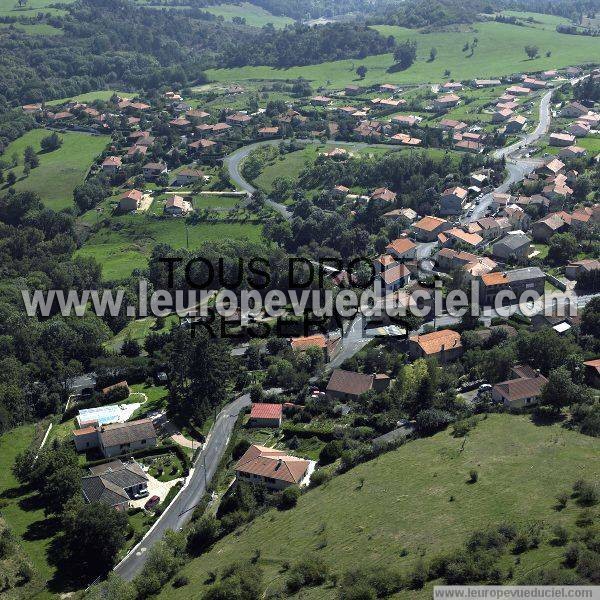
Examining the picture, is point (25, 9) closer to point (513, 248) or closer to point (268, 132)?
point (268, 132)

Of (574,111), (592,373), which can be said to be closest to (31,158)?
(574,111)

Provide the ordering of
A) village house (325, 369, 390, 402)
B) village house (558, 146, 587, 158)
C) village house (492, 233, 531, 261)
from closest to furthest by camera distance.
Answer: village house (325, 369, 390, 402) → village house (492, 233, 531, 261) → village house (558, 146, 587, 158)

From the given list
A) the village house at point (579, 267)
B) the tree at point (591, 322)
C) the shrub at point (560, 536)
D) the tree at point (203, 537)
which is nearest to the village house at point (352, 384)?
the tree at point (591, 322)

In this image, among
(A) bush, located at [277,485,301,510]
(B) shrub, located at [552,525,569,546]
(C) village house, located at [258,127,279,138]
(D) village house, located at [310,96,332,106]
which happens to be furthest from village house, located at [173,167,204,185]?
(B) shrub, located at [552,525,569,546]

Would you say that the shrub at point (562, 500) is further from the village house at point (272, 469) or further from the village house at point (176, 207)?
the village house at point (176, 207)

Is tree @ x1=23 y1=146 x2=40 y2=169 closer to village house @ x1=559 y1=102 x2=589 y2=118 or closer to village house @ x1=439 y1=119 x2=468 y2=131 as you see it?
village house @ x1=439 y1=119 x2=468 y2=131
